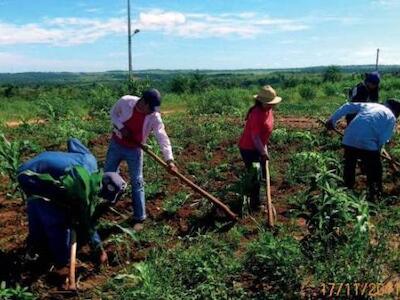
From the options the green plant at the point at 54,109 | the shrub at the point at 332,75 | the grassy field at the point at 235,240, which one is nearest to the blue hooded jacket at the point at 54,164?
the grassy field at the point at 235,240

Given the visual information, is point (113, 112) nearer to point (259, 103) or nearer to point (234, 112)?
point (259, 103)

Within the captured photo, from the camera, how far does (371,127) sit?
5.67 m

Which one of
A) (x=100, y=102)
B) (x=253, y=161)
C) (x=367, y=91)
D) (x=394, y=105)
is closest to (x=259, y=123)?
(x=253, y=161)

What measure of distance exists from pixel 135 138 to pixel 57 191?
1327 millimetres

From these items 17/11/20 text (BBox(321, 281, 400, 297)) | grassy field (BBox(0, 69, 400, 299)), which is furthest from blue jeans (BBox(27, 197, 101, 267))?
17/11/20 text (BBox(321, 281, 400, 297))

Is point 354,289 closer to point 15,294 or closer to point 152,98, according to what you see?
point 15,294

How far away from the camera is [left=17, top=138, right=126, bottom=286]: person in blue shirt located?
3957 mm

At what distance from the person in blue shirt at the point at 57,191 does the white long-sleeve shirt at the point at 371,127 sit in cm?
289

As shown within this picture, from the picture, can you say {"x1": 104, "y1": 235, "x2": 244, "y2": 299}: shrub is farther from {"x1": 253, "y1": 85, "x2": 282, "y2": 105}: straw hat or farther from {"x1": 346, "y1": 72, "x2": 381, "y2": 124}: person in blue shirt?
{"x1": 346, "y1": 72, "x2": 381, "y2": 124}: person in blue shirt

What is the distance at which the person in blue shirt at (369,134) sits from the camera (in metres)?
5.68

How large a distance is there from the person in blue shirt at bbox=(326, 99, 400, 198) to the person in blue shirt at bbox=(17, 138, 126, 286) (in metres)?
2.90

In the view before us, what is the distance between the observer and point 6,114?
55.2 ft

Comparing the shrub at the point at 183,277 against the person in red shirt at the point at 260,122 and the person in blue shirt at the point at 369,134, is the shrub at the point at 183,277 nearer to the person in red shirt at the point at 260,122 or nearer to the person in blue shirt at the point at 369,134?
the person in red shirt at the point at 260,122

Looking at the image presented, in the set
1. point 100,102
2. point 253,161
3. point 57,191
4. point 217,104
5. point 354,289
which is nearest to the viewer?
point 354,289
